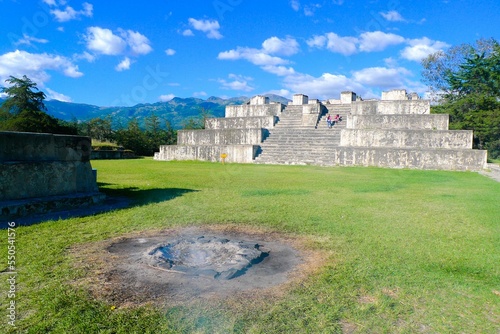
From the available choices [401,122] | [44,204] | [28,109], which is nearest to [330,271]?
[44,204]

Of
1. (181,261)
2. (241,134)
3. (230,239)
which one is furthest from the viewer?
(241,134)

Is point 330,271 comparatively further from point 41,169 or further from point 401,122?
point 401,122

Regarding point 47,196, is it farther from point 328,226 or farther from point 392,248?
point 392,248

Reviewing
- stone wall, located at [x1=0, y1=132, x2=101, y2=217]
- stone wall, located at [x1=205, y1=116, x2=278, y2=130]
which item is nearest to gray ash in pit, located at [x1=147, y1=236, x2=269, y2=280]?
stone wall, located at [x1=0, y1=132, x2=101, y2=217]

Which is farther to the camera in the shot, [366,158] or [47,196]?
[366,158]

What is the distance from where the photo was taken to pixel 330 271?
3.29 meters

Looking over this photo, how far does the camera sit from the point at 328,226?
16.6ft

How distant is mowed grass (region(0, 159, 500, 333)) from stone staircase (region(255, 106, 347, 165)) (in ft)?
39.7

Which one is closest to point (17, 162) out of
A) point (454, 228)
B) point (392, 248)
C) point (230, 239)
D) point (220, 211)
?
point (220, 211)

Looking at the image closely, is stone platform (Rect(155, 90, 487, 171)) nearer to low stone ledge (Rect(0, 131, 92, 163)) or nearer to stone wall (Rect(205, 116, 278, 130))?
stone wall (Rect(205, 116, 278, 130))

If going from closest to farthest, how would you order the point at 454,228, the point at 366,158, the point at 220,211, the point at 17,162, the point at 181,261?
the point at 181,261 < the point at 454,228 < the point at 17,162 < the point at 220,211 < the point at 366,158

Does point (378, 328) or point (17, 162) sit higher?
point (17, 162)

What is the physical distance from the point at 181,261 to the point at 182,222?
1.86 metres

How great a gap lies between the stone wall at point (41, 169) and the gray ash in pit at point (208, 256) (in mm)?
3066
